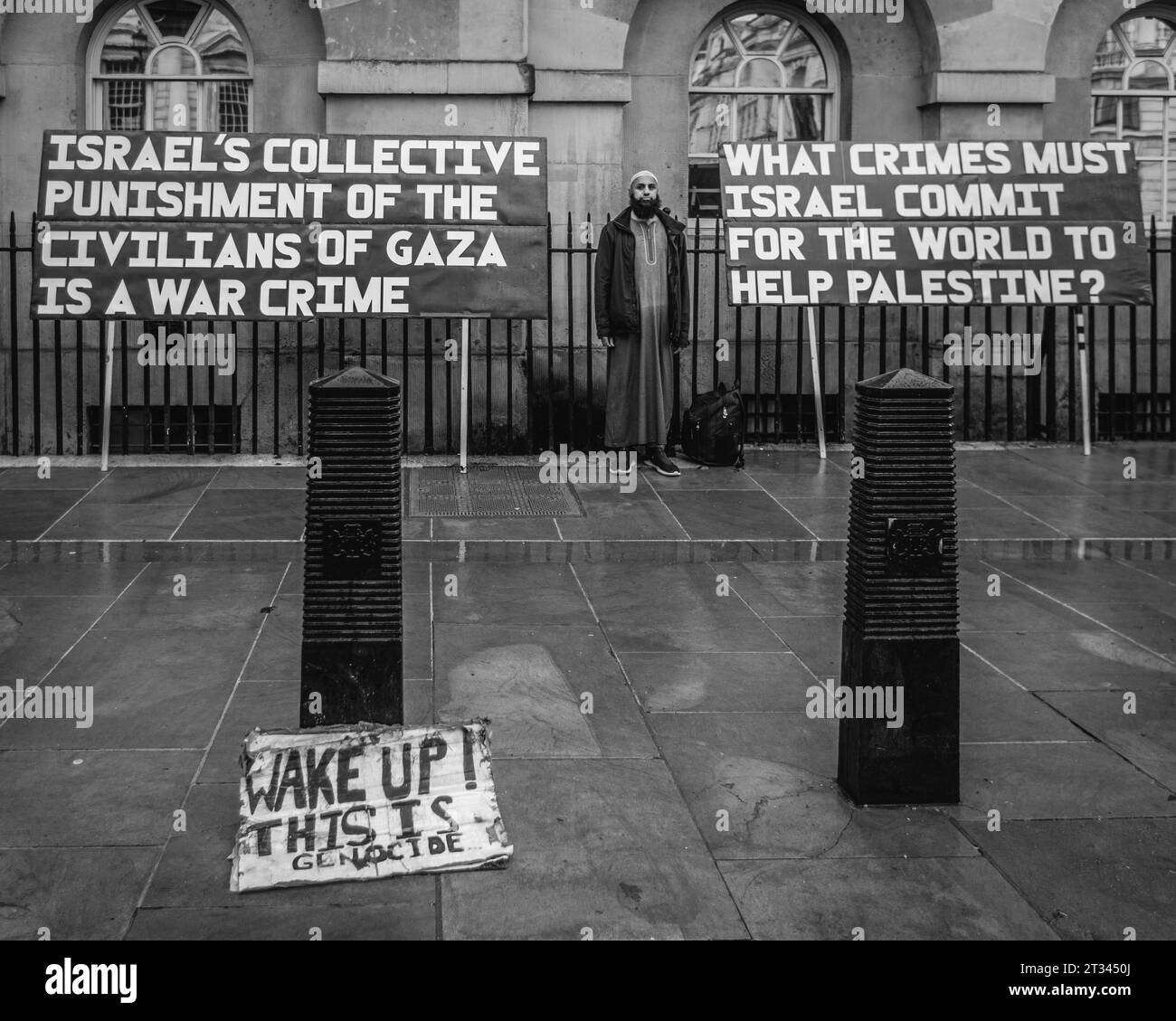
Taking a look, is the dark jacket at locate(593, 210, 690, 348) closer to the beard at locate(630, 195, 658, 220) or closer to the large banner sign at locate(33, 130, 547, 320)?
the beard at locate(630, 195, 658, 220)

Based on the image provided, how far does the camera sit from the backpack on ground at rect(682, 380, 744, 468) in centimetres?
1201

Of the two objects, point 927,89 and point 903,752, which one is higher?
point 927,89

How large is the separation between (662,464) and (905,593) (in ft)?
22.0

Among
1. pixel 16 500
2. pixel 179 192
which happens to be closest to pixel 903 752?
pixel 16 500

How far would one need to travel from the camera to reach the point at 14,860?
4570mm

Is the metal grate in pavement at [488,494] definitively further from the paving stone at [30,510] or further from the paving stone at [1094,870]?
the paving stone at [1094,870]

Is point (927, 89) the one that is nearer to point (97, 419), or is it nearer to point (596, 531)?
point (596, 531)

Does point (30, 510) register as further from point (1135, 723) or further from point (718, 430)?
point (1135, 723)

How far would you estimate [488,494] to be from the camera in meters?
10.9

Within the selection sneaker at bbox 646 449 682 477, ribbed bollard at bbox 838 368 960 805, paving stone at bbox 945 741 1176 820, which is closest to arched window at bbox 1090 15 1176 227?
sneaker at bbox 646 449 682 477

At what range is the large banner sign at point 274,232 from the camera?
11508mm

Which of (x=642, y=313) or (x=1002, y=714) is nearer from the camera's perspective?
(x=1002, y=714)

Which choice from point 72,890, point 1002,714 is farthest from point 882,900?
point 72,890

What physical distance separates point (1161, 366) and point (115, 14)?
1061 cm
